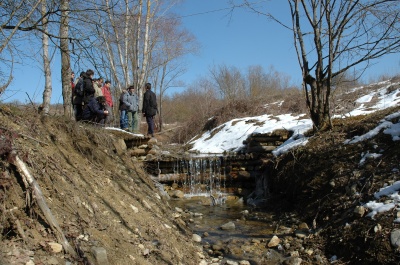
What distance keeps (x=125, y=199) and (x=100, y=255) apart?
1.77 metres

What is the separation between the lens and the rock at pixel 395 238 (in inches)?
146

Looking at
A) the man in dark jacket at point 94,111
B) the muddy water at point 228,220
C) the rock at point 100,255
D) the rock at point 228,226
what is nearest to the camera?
the rock at point 100,255

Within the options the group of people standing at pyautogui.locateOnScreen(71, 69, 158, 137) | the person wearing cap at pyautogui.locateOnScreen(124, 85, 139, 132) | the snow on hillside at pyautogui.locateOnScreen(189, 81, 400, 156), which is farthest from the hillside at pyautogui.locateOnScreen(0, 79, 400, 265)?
the person wearing cap at pyautogui.locateOnScreen(124, 85, 139, 132)

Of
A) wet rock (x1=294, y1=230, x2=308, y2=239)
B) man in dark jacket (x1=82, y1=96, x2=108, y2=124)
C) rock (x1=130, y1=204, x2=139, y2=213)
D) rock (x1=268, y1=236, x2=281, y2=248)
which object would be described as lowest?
rock (x1=268, y1=236, x2=281, y2=248)

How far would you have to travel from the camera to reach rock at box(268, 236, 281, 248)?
16.0 ft

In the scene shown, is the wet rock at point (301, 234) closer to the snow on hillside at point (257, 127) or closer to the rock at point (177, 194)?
the rock at point (177, 194)

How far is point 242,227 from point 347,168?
2050 mm

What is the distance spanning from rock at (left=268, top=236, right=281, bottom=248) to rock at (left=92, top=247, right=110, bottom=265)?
2677mm

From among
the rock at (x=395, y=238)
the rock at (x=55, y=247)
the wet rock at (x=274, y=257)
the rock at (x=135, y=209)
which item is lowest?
the wet rock at (x=274, y=257)

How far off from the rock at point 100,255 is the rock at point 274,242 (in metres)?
2.68

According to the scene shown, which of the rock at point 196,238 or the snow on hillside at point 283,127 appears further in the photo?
the snow on hillside at point 283,127

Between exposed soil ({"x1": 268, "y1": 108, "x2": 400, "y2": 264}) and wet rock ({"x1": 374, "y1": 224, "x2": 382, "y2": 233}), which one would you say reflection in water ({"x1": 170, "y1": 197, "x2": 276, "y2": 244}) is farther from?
wet rock ({"x1": 374, "y1": 224, "x2": 382, "y2": 233})

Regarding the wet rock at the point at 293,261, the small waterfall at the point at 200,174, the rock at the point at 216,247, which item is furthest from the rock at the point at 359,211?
the small waterfall at the point at 200,174

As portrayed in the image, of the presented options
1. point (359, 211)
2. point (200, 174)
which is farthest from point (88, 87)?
point (359, 211)
